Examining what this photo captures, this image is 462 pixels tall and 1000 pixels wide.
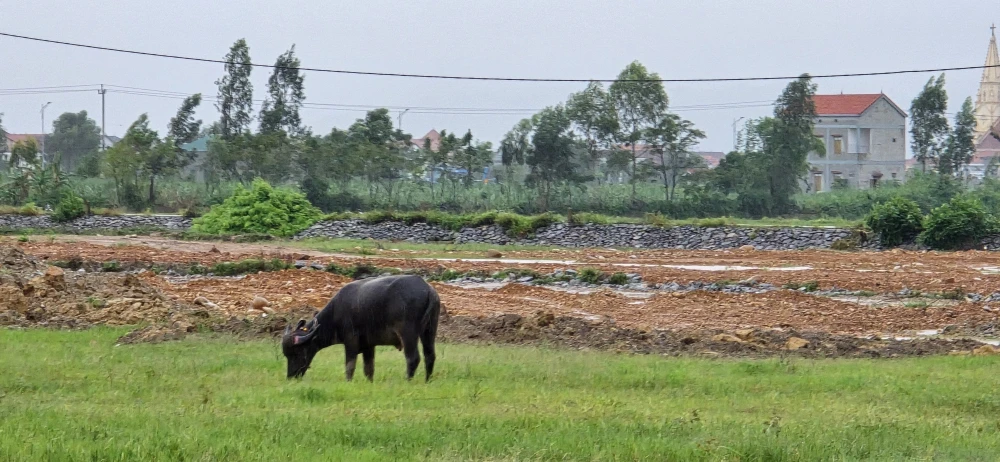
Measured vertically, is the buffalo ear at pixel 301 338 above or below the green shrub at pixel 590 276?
above

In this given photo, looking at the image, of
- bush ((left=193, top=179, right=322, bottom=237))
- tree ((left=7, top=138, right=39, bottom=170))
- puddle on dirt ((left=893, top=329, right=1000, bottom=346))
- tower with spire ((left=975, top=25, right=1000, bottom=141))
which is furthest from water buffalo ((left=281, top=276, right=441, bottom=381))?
tower with spire ((left=975, top=25, right=1000, bottom=141))

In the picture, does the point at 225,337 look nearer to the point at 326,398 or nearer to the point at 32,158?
A: the point at 326,398

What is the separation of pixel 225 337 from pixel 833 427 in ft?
33.7

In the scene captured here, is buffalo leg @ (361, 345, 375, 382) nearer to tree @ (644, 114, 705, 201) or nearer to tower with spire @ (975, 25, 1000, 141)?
tree @ (644, 114, 705, 201)

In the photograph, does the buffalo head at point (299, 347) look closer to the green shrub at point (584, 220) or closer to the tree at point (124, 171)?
the green shrub at point (584, 220)

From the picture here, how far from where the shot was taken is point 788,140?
6562 centimetres

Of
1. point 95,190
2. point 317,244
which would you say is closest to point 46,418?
point 317,244

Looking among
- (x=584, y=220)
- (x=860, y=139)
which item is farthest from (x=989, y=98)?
(x=584, y=220)

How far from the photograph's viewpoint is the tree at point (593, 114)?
69625mm

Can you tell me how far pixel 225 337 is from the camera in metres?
17.5

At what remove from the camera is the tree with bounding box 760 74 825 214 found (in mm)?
65438

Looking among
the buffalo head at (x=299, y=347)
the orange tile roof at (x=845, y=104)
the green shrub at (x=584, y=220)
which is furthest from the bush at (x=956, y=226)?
the orange tile roof at (x=845, y=104)

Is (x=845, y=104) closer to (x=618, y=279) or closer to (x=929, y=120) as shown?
(x=929, y=120)

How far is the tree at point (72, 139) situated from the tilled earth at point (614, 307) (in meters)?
83.7
